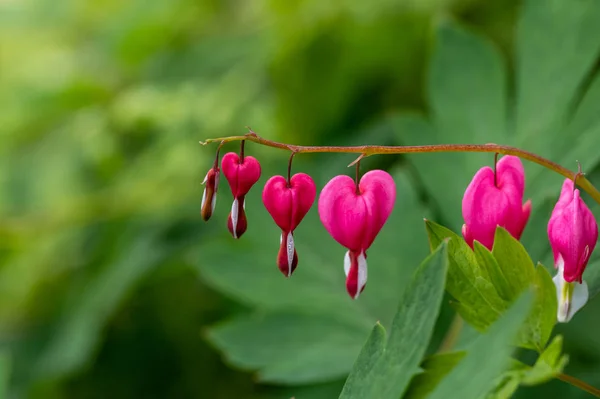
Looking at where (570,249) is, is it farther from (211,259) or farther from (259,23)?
(259,23)

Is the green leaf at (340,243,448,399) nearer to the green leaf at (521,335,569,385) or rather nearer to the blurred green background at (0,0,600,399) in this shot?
the green leaf at (521,335,569,385)

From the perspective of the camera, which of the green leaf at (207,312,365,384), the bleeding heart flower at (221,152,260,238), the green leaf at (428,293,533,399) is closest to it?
the green leaf at (428,293,533,399)

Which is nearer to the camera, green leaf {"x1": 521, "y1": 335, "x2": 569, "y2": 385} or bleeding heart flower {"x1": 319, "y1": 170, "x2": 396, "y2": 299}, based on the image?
green leaf {"x1": 521, "y1": 335, "x2": 569, "y2": 385}

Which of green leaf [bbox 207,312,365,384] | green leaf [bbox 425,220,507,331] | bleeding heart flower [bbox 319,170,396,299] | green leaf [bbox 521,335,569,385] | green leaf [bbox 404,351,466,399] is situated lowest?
green leaf [bbox 207,312,365,384]

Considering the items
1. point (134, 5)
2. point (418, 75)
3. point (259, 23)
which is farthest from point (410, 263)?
point (134, 5)

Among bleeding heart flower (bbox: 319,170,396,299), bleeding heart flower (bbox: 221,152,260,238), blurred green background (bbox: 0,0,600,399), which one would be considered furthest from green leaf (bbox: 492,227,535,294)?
blurred green background (bbox: 0,0,600,399)

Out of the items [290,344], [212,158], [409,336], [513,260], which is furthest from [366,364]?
[212,158]

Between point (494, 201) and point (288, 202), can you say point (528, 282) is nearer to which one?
point (494, 201)

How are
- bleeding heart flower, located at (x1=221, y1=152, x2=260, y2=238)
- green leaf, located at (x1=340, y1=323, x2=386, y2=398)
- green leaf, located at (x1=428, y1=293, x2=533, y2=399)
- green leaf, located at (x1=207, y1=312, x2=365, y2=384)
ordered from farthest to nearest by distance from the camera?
green leaf, located at (x1=207, y1=312, x2=365, y2=384) → bleeding heart flower, located at (x1=221, y1=152, x2=260, y2=238) → green leaf, located at (x1=340, y1=323, x2=386, y2=398) → green leaf, located at (x1=428, y1=293, x2=533, y2=399)
